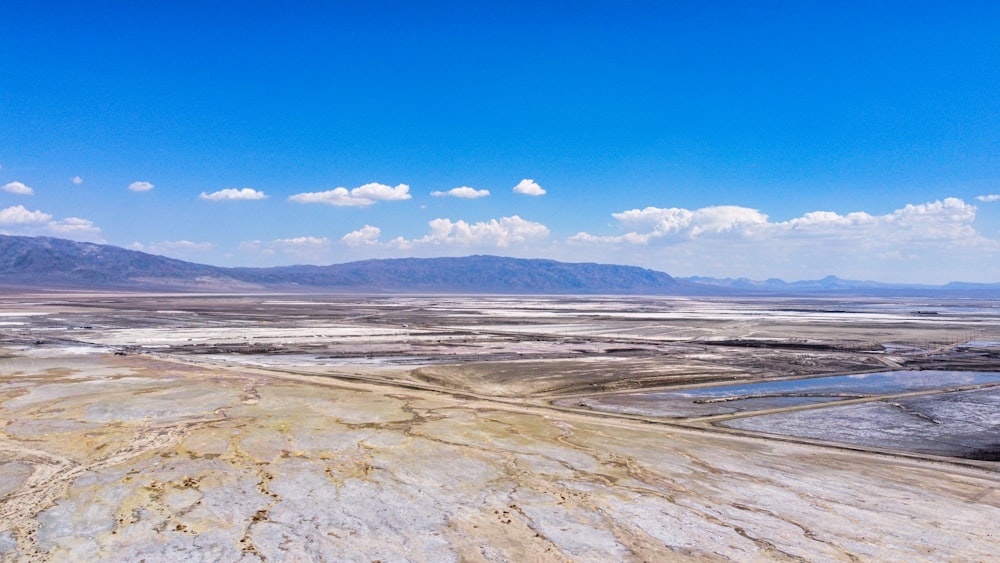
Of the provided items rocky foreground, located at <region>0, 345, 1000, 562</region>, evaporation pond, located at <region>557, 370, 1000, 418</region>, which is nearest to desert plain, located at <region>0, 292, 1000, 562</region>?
rocky foreground, located at <region>0, 345, 1000, 562</region>

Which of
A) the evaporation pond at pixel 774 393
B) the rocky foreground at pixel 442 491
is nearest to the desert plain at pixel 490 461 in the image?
the rocky foreground at pixel 442 491

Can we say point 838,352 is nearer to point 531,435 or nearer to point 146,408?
point 531,435

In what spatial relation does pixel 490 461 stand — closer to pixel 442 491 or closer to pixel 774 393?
pixel 442 491

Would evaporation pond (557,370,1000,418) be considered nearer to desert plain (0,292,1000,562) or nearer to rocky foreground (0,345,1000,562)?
desert plain (0,292,1000,562)

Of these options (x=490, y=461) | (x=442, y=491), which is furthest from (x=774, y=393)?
(x=442, y=491)

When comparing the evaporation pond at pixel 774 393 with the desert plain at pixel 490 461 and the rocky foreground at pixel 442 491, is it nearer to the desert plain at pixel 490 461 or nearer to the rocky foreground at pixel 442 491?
the desert plain at pixel 490 461

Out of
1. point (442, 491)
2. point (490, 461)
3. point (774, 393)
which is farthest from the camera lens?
point (774, 393)
